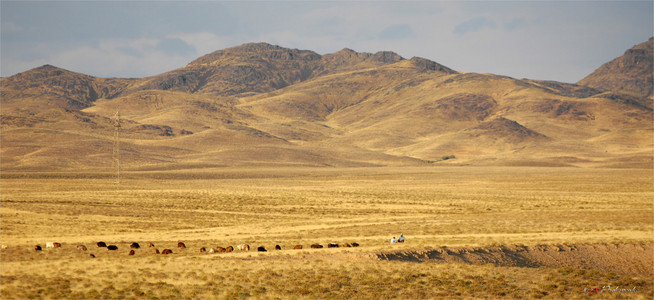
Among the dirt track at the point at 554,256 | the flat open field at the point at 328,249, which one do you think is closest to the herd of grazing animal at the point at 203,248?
the flat open field at the point at 328,249

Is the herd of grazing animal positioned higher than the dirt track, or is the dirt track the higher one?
the herd of grazing animal

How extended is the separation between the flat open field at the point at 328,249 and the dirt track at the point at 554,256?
83 millimetres

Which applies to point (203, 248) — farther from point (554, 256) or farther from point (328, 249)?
point (554, 256)

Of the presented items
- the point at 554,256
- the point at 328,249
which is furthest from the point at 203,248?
the point at 554,256

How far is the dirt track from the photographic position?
23828 mm

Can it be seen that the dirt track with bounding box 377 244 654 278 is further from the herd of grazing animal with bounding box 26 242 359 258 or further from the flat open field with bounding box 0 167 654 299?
the herd of grazing animal with bounding box 26 242 359 258

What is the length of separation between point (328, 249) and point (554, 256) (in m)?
10.4

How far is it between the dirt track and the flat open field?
8cm

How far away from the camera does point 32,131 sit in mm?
142750

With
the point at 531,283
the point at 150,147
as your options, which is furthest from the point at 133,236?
the point at 150,147

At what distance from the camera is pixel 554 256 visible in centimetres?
2570

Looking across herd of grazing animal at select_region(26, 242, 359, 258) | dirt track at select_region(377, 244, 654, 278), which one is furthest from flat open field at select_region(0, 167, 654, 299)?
herd of grazing animal at select_region(26, 242, 359, 258)

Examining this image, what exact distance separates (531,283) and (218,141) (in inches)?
6035

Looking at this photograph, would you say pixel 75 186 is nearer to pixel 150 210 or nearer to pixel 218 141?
pixel 150 210
